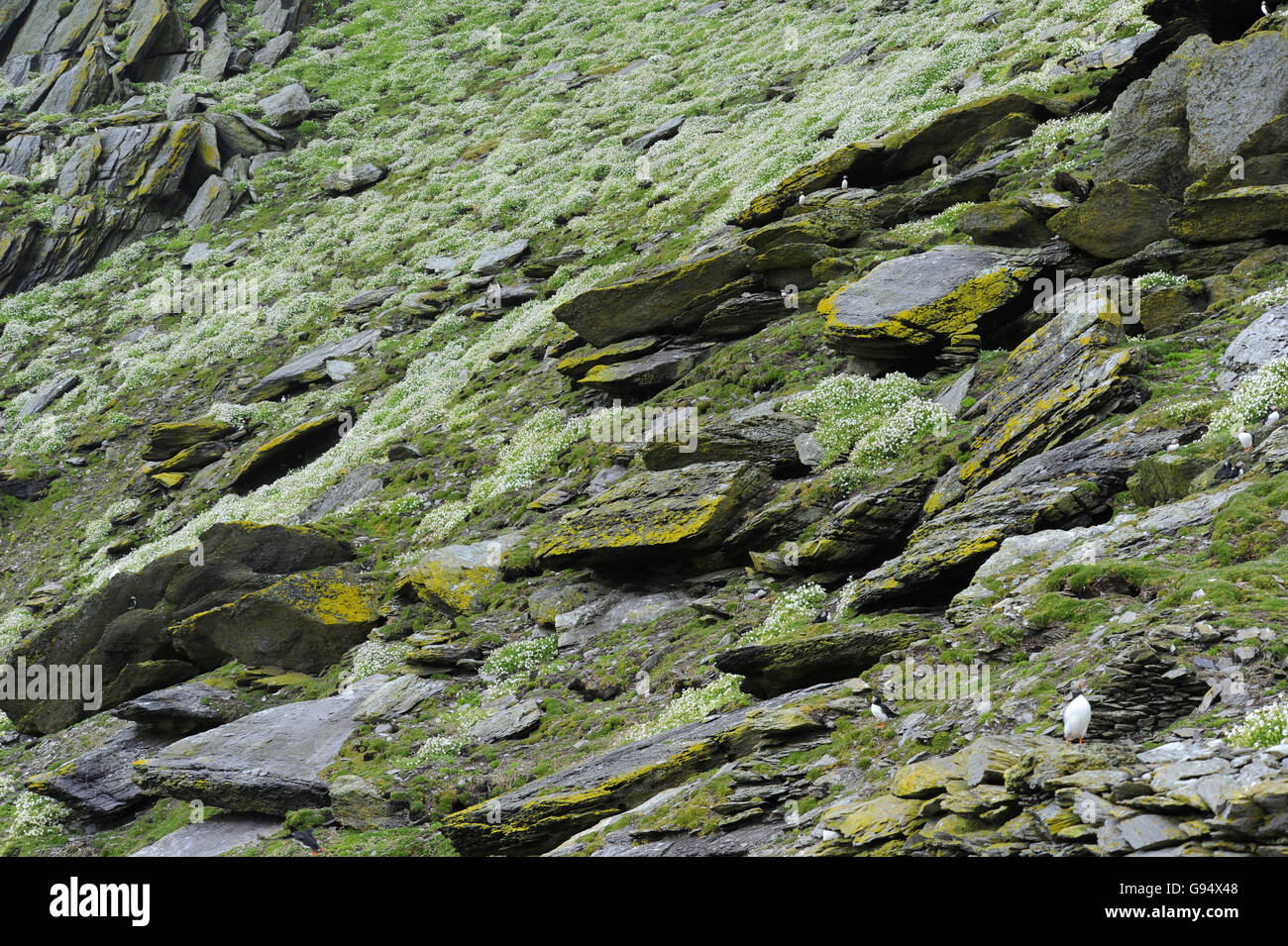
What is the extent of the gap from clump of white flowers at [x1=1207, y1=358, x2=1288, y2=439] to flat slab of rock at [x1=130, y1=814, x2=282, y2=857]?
1295cm

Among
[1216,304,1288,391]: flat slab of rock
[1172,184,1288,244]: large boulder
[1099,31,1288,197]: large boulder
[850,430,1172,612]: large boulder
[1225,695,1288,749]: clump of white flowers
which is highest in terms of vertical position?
[1099,31,1288,197]: large boulder

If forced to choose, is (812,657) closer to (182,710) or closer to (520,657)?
(520,657)

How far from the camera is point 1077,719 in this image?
615 cm

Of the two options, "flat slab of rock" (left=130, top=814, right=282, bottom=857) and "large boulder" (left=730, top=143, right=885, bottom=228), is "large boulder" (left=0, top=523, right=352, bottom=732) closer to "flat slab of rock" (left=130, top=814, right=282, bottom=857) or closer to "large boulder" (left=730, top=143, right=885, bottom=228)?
"flat slab of rock" (left=130, top=814, right=282, bottom=857)

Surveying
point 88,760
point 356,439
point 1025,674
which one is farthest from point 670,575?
point 356,439

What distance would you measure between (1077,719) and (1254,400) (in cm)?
551

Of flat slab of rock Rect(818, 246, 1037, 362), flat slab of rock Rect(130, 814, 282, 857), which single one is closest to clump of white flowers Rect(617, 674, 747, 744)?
flat slab of rock Rect(130, 814, 282, 857)

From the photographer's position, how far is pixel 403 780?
481 inches

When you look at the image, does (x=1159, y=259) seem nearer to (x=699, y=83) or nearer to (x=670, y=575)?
(x=670, y=575)

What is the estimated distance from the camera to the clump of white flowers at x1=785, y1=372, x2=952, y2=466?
1388cm

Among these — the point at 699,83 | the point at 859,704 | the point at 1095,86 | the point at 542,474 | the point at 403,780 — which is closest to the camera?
the point at 859,704

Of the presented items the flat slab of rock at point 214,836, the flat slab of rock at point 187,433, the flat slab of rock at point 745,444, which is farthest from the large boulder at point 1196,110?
the flat slab of rock at point 187,433

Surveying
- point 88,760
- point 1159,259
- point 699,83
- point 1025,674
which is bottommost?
point 88,760

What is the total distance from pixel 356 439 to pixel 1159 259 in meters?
21.0
